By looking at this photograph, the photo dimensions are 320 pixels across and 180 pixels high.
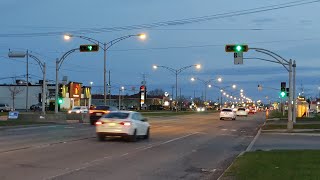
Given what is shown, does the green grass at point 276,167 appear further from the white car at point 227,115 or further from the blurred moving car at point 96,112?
the white car at point 227,115

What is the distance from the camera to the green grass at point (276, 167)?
39.4ft

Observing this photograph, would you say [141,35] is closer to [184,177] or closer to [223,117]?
[223,117]

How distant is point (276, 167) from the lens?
13812 millimetres

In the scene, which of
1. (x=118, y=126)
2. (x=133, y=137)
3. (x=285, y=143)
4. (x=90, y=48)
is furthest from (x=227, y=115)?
(x=118, y=126)

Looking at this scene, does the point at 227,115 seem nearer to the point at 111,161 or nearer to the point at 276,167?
the point at 111,161

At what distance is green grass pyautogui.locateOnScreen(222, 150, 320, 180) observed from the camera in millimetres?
12016

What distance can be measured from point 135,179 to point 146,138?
14732 millimetres

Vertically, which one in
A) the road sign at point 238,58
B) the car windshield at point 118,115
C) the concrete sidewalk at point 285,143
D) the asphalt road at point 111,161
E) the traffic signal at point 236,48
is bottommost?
the concrete sidewalk at point 285,143

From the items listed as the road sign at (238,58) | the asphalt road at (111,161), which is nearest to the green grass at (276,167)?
the asphalt road at (111,161)

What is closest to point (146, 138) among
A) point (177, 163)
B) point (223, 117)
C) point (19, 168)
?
point (177, 163)

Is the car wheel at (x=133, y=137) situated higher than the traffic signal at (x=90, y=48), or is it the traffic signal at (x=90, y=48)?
the traffic signal at (x=90, y=48)

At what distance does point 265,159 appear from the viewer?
15977mm

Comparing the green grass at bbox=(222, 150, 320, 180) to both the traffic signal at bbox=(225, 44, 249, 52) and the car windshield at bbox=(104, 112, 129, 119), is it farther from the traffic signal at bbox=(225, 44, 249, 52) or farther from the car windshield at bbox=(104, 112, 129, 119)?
the traffic signal at bbox=(225, 44, 249, 52)

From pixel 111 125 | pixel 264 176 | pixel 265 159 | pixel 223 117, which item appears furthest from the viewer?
pixel 223 117
